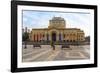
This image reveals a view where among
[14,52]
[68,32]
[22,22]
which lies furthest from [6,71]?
[68,32]

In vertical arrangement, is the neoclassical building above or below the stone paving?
above

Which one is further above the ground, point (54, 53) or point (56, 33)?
point (56, 33)

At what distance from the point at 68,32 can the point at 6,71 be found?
0.71 m

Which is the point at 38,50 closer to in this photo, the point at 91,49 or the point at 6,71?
the point at 6,71

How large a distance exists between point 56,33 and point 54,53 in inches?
7.9

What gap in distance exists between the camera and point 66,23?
1.88 m

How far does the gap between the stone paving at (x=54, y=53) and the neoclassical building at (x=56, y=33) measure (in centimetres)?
8

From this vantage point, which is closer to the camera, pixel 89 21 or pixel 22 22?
pixel 22 22

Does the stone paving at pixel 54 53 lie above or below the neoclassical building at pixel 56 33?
below

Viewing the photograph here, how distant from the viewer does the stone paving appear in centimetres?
178

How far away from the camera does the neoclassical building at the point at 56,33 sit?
1810 mm

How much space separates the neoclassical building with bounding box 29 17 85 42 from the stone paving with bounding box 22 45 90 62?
8 centimetres

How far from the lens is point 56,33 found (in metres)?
1.85

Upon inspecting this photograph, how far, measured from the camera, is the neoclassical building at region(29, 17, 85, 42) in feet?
5.94
